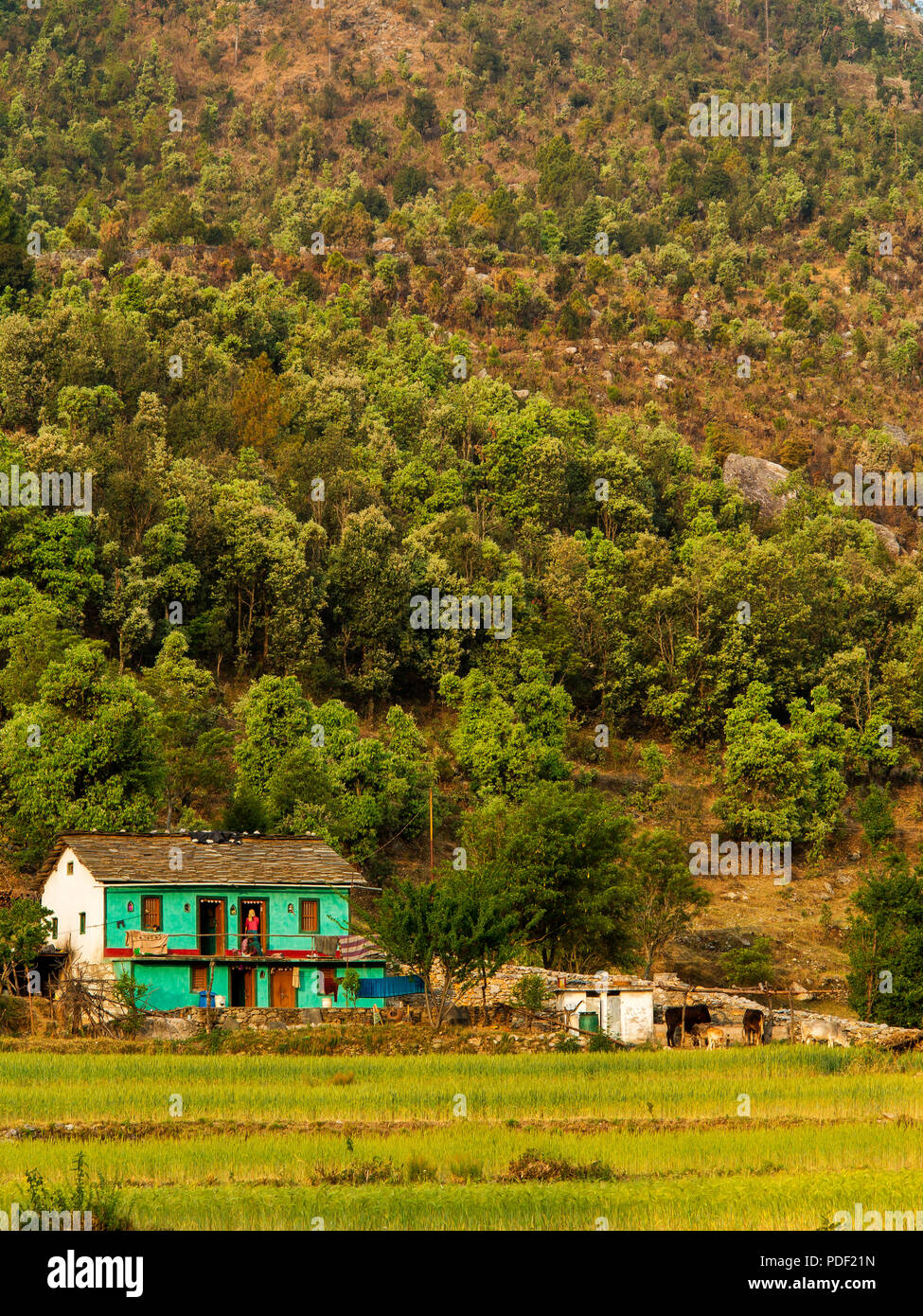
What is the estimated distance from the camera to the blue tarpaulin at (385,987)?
50.6 meters

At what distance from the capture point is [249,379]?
334 ft

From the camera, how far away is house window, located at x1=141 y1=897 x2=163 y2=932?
50.7 m

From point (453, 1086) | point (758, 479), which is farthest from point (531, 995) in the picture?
point (758, 479)

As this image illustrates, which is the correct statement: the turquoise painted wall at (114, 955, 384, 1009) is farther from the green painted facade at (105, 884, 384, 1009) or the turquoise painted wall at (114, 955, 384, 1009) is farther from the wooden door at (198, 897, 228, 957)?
the wooden door at (198, 897, 228, 957)

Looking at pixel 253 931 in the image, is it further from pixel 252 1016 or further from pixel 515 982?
pixel 515 982

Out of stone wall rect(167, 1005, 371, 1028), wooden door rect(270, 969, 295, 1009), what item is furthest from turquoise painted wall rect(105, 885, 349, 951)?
stone wall rect(167, 1005, 371, 1028)

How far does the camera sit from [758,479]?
11719 centimetres

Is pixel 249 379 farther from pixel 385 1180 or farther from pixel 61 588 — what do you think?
pixel 385 1180

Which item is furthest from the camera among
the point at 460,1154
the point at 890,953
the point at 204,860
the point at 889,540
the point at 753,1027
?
the point at 889,540

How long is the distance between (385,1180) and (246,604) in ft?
216

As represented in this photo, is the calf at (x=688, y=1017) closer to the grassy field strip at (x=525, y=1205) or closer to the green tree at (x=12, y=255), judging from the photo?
the grassy field strip at (x=525, y=1205)

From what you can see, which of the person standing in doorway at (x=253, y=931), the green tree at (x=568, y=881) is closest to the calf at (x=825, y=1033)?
the green tree at (x=568, y=881)

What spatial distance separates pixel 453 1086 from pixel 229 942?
68.0ft

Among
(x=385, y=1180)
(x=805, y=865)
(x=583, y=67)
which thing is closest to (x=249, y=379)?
(x=805, y=865)
